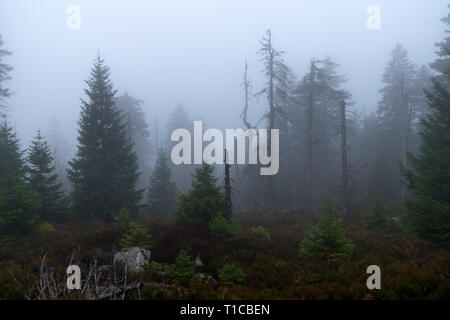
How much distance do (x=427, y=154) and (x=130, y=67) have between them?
633 ft

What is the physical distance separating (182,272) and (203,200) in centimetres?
352

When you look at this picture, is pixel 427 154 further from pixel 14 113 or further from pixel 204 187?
pixel 14 113

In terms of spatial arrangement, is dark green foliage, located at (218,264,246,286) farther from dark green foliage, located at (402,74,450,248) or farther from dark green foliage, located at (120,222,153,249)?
dark green foliage, located at (402,74,450,248)

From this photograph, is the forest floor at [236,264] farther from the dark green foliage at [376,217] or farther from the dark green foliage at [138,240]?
the dark green foliage at [376,217]

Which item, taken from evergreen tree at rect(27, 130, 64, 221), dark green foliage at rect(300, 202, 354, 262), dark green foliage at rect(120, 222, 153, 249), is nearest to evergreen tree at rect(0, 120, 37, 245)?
evergreen tree at rect(27, 130, 64, 221)

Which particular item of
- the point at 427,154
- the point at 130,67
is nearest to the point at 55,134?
the point at 427,154

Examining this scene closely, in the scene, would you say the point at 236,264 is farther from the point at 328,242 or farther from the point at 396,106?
the point at 396,106

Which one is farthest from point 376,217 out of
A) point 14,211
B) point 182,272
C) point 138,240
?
point 14,211

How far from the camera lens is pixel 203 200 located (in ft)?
32.9

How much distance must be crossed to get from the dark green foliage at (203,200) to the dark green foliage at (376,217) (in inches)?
359

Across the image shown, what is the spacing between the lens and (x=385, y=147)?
27.4m

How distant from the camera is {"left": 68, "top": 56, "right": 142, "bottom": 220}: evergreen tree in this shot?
45.1 feet

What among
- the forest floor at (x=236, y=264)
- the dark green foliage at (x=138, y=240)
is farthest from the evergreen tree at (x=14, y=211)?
the dark green foliage at (x=138, y=240)

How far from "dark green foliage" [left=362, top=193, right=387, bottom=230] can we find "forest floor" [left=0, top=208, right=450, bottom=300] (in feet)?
2.20
